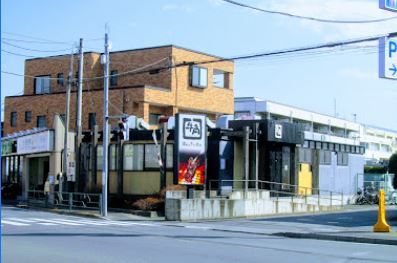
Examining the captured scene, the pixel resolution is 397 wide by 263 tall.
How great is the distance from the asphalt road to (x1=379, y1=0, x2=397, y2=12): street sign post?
22.2 ft

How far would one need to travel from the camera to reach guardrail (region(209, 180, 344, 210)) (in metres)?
33.2

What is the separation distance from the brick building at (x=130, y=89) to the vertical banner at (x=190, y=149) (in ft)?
45.1

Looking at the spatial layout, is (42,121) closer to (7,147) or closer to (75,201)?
(7,147)

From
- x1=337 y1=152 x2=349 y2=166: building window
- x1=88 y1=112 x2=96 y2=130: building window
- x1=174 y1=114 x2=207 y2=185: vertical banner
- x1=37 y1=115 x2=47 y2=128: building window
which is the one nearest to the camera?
x1=174 y1=114 x2=207 y2=185: vertical banner

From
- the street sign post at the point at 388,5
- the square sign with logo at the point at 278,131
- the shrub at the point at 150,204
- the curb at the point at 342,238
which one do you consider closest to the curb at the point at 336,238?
the curb at the point at 342,238

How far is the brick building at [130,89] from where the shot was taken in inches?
1781

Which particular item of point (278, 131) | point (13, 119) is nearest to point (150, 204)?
point (278, 131)

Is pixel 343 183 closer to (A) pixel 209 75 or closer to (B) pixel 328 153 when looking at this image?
(B) pixel 328 153

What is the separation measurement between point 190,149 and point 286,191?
9.97 metres

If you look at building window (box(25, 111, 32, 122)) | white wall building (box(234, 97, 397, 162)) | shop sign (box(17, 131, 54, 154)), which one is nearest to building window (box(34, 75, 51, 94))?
building window (box(25, 111, 32, 122))

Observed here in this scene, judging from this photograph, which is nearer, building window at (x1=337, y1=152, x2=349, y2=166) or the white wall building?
building window at (x1=337, y1=152, x2=349, y2=166)

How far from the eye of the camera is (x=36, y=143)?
38.3 meters

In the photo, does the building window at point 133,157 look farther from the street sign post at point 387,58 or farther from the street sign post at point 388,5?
the street sign post at point 388,5

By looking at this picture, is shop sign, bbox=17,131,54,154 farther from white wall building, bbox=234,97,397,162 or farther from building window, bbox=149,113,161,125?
white wall building, bbox=234,97,397,162
